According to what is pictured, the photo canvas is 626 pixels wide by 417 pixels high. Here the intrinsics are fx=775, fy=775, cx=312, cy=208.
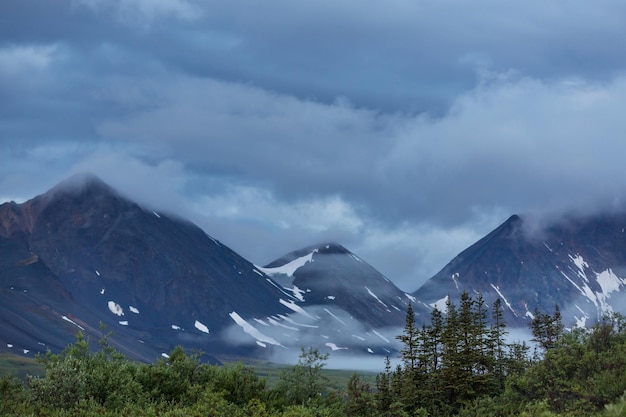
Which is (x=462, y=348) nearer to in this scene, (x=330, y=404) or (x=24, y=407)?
(x=330, y=404)

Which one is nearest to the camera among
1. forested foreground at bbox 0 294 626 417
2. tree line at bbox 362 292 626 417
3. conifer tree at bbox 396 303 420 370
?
forested foreground at bbox 0 294 626 417

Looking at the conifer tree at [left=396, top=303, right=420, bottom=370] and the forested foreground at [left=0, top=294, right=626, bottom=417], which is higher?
the conifer tree at [left=396, top=303, right=420, bottom=370]

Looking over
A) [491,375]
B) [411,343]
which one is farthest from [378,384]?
[491,375]

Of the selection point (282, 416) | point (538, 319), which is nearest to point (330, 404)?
point (282, 416)

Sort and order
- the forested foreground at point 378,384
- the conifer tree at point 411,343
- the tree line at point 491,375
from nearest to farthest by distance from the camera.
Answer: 1. the forested foreground at point 378,384
2. the tree line at point 491,375
3. the conifer tree at point 411,343

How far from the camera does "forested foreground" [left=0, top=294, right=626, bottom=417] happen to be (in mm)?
47562

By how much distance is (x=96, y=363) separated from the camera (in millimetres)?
55062

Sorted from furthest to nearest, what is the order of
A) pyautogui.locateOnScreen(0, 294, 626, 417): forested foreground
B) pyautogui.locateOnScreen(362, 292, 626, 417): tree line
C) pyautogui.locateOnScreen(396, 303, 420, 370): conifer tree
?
1. pyautogui.locateOnScreen(396, 303, 420, 370): conifer tree
2. pyautogui.locateOnScreen(362, 292, 626, 417): tree line
3. pyautogui.locateOnScreen(0, 294, 626, 417): forested foreground

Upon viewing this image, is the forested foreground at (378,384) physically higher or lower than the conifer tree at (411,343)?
lower

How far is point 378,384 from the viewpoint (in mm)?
63969

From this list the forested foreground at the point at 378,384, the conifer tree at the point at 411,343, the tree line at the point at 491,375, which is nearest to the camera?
the forested foreground at the point at 378,384

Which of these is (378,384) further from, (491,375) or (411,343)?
(491,375)

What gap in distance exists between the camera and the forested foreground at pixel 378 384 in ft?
156

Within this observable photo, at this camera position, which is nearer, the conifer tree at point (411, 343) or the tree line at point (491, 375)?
the tree line at point (491, 375)
